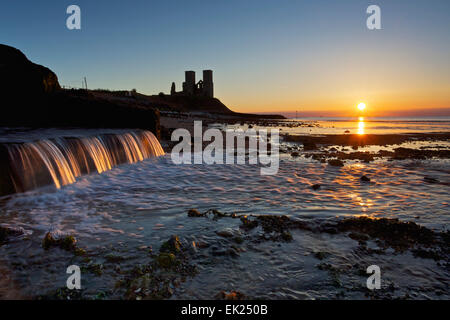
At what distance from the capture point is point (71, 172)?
34.6 feet

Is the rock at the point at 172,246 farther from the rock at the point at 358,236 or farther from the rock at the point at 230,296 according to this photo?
the rock at the point at 358,236

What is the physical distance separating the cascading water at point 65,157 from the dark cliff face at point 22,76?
723 centimetres

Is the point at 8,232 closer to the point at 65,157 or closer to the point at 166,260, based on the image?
the point at 166,260

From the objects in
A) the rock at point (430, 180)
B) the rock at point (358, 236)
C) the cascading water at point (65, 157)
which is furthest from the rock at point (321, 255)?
the cascading water at point (65, 157)

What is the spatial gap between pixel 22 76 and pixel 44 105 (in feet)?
6.97

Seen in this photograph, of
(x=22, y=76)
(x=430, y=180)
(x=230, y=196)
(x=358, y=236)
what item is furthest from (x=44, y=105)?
(x=430, y=180)

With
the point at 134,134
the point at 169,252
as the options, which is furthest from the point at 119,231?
the point at 134,134

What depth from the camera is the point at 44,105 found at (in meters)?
17.8

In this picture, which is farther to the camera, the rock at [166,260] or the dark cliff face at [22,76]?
the dark cliff face at [22,76]

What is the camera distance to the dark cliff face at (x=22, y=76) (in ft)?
54.9

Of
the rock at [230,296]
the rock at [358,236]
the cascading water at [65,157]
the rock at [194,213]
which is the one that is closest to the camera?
the rock at [230,296]
